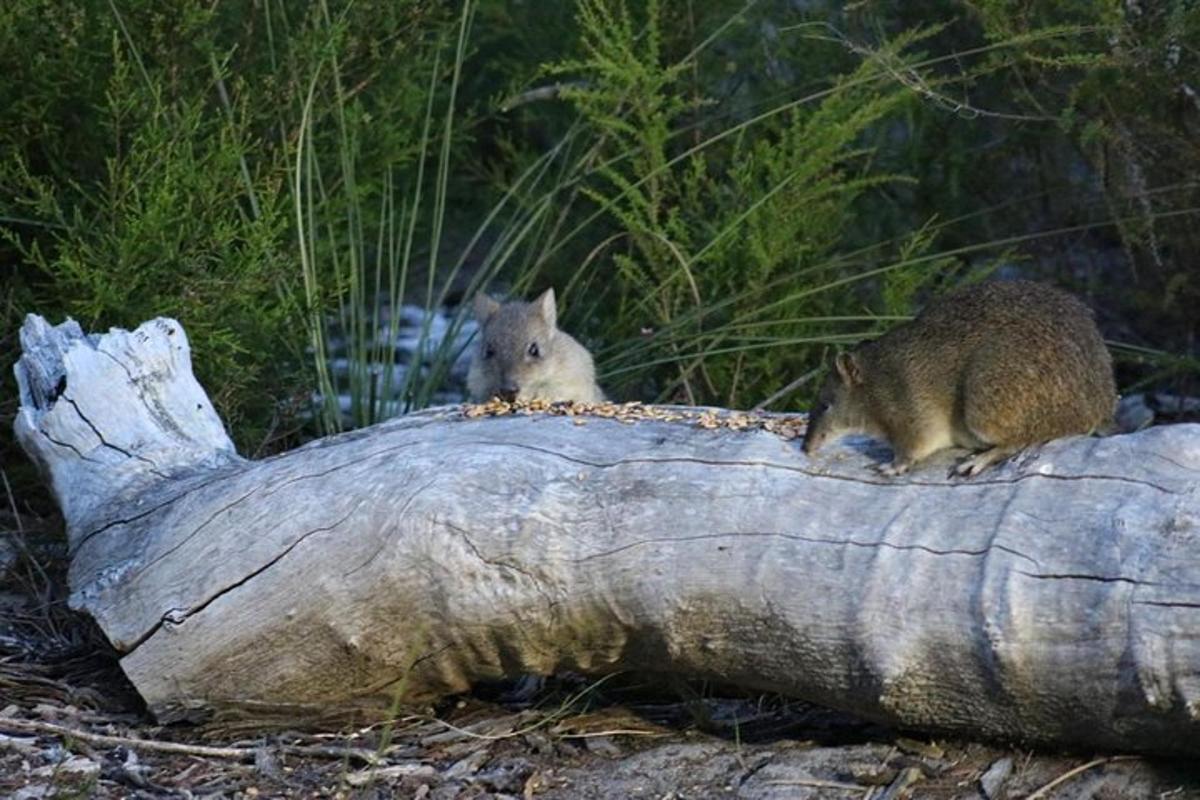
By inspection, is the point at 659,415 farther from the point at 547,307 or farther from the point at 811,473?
the point at 547,307

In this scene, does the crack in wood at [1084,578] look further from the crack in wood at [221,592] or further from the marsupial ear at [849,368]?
the crack in wood at [221,592]

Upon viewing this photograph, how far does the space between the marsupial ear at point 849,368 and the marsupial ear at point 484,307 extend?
2382 millimetres

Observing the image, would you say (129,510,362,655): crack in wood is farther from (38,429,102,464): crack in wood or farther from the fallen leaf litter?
(38,429,102,464): crack in wood

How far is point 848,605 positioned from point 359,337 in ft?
10.3

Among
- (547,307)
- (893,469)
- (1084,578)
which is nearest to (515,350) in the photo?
(547,307)

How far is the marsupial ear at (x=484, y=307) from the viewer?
746 centimetres

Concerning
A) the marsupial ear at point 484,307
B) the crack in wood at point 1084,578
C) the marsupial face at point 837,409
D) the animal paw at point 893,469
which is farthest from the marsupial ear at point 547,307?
the crack in wood at point 1084,578

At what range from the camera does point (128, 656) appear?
5.26 m

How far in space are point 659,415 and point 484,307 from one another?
7.03 ft

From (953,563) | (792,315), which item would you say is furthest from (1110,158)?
(953,563)

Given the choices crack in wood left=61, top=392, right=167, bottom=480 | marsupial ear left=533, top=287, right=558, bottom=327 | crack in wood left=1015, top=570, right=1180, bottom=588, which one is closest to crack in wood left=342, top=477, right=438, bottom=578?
crack in wood left=61, top=392, right=167, bottom=480

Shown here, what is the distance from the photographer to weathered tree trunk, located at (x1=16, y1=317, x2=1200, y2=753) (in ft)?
14.7

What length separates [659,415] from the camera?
5.52 meters

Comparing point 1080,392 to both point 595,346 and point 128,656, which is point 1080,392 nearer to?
point 128,656
